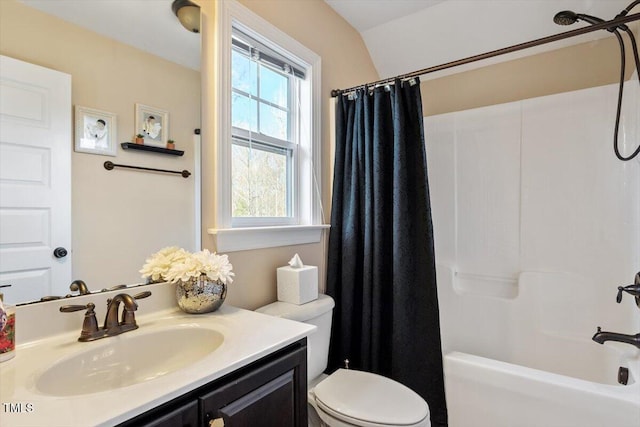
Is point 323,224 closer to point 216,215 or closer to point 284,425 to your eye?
point 216,215

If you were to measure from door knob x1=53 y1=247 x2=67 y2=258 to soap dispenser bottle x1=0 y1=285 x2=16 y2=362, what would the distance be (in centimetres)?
17

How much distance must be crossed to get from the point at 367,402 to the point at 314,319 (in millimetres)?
402

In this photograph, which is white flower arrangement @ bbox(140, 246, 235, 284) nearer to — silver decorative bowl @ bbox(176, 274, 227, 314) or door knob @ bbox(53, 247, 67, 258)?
silver decorative bowl @ bbox(176, 274, 227, 314)

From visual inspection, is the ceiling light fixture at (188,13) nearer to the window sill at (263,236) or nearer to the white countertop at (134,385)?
the window sill at (263,236)

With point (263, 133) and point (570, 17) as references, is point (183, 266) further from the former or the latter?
point (570, 17)

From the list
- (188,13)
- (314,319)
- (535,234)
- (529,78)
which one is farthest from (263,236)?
(529,78)

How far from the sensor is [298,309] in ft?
4.83

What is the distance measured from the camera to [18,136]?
2.88ft

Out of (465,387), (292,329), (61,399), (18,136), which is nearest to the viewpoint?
(61,399)

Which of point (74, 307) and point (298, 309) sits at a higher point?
point (74, 307)

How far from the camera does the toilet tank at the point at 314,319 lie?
1441 millimetres

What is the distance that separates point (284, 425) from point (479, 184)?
71.8 inches

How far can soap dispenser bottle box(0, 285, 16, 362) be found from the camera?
30.7 inches

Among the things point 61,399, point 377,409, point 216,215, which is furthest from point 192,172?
point 377,409
